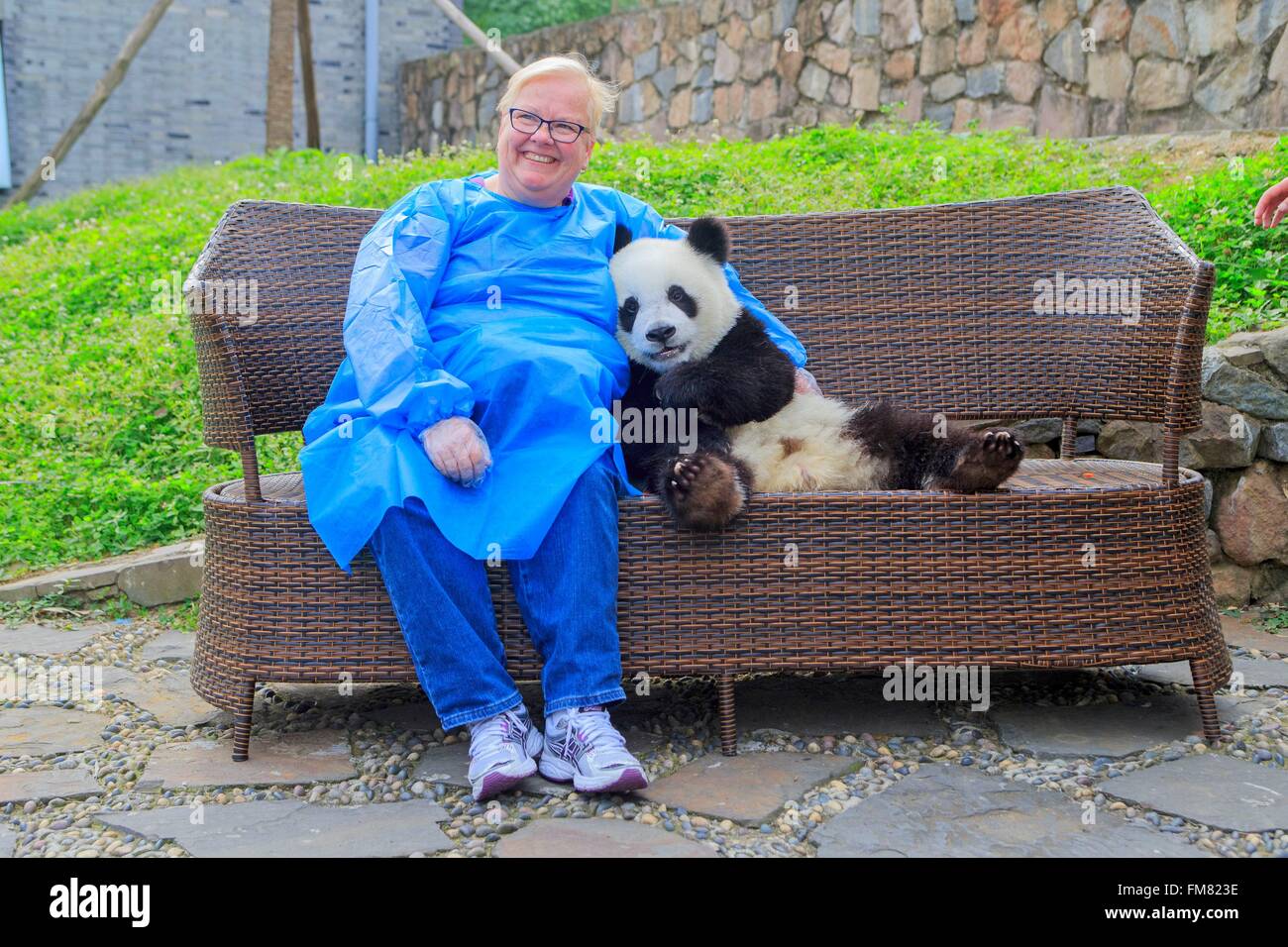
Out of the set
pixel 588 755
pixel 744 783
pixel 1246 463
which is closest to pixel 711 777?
pixel 744 783

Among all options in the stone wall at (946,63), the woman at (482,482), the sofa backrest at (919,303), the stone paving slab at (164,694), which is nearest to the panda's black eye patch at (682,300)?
the woman at (482,482)

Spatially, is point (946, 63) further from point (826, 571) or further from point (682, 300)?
point (826, 571)

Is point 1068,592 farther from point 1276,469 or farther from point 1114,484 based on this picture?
point 1276,469

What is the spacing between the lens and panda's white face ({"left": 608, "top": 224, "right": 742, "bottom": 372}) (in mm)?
2832

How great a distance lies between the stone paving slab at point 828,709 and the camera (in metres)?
2.77

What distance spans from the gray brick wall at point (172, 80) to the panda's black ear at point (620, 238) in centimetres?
1213

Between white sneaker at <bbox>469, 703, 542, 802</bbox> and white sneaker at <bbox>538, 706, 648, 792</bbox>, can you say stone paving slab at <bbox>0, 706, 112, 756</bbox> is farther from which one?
white sneaker at <bbox>538, 706, 648, 792</bbox>

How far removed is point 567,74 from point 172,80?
12.6 metres

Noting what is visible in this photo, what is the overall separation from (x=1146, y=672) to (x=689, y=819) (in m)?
1.60

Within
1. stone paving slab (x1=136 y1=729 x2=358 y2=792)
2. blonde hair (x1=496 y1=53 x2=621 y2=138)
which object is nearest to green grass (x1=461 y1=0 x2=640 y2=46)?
blonde hair (x1=496 y1=53 x2=621 y2=138)

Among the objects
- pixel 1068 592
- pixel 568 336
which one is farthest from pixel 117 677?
pixel 1068 592

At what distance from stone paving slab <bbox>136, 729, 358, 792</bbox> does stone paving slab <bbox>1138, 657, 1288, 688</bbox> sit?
2099 millimetres

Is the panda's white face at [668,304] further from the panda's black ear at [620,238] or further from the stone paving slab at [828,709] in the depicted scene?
the stone paving slab at [828,709]
